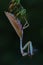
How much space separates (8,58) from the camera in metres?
2.54

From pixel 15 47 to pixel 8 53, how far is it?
71 millimetres

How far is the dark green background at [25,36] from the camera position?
2.52 meters

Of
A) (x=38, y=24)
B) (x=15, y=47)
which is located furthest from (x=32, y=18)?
(x=15, y=47)

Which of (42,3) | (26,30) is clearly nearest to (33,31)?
(26,30)

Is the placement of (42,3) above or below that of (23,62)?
above

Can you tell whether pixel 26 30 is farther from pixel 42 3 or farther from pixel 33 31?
pixel 42 3

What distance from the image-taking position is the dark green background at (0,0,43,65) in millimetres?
2518

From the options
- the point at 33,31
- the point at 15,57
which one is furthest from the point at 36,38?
the point at 15,57

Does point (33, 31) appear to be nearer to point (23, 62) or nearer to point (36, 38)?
point (36, 38)

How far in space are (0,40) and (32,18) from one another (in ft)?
0.98

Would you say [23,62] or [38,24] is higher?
[38,24]

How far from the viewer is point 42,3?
99.4 inches

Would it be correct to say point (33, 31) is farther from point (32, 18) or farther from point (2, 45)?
point (2, 45)

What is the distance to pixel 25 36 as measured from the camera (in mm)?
2541
